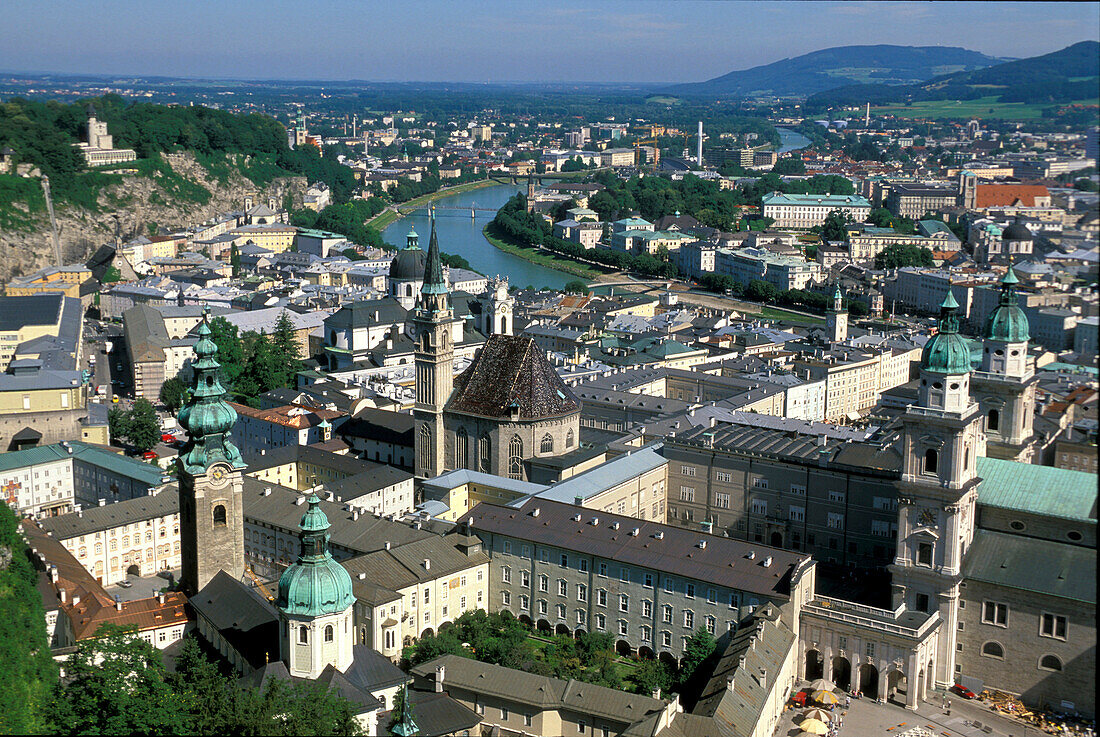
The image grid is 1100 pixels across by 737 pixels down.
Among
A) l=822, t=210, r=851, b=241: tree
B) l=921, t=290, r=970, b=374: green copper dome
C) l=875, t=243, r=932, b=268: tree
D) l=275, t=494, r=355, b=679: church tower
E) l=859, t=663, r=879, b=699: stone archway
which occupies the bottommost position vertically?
l=859, t=663, r=879, b=699: stone archway

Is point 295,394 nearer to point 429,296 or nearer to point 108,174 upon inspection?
point 429,296

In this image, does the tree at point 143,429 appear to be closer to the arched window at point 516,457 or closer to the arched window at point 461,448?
the arched window at point 461,448

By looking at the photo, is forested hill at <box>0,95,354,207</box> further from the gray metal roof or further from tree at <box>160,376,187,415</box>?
the gray metal roof

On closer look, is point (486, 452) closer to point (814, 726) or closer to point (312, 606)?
point (814, 726)

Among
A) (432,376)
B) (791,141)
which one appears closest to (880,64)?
(432,376)

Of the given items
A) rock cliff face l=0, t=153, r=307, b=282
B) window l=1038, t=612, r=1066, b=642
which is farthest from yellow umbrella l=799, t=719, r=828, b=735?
rock cliff face l=0, t=153, r=307, b=282

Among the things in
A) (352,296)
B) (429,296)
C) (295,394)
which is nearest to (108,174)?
(352,296)

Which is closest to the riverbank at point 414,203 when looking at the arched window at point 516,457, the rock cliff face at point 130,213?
the rock cliff face at point 130,213
